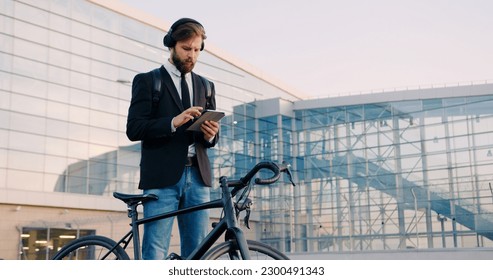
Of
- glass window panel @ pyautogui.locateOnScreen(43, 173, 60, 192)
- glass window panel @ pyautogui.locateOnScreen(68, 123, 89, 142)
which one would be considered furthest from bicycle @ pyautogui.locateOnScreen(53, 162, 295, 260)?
glass window panel @ pyautogui.locateOnScreen(68, 123, 89, 142)

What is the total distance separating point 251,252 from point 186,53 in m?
1.02

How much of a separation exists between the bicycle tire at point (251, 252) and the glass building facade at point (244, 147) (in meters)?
20.5

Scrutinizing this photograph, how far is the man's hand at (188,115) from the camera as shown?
9.02 feet

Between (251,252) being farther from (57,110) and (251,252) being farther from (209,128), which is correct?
(57,110)

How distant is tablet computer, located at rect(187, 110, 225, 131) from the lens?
2752mm

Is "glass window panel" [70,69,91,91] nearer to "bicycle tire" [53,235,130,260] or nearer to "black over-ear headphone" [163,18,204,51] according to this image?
"bicycle tire" [53,235,130,260]

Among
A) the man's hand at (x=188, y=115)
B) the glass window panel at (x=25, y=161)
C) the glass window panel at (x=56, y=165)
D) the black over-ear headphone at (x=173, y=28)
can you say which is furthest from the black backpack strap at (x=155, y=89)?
the glass window panel at (x=56, y=165)

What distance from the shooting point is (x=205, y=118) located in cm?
280

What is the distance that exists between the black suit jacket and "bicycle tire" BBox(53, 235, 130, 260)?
0.97 feet

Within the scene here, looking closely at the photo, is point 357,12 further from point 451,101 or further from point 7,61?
point 7,61

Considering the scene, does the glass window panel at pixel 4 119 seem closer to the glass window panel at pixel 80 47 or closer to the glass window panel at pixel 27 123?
the glass window panel at pixel 27 123

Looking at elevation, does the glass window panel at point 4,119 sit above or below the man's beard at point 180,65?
above

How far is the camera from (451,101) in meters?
26.1

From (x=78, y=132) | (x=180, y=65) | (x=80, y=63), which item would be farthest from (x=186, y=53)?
(x=80, y=63)
